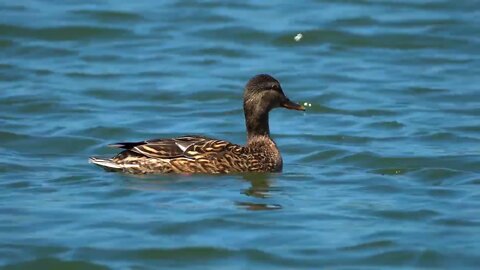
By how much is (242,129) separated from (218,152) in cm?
281

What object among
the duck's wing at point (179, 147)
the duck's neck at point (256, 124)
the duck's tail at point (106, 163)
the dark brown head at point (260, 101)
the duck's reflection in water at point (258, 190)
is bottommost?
the duck's reflection in water at point (258, 190)

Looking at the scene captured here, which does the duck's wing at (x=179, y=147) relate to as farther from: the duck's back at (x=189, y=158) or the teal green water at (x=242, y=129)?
the teal green water at (x=242, y=129)

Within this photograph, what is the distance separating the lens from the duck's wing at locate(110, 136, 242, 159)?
51.1 feet

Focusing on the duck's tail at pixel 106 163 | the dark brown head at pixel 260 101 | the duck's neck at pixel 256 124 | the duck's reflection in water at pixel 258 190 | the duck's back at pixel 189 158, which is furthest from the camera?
the duck's neck at pixel 256 124

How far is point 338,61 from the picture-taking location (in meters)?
22.9

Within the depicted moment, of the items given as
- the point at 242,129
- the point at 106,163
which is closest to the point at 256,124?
the point at 106,163

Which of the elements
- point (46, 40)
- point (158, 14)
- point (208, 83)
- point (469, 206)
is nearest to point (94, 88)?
point (208, 83)

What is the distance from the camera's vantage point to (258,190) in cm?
1518

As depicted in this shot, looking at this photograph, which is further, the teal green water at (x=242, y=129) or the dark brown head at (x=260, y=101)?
the dark brown head at (x=260, y=101)

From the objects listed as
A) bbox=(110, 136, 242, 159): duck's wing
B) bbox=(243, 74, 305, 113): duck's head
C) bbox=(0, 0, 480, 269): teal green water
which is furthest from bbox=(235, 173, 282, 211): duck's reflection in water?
bbox=(243, 74, 305, 113): duck's head

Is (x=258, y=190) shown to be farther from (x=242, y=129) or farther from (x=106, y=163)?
(x=242, y=129)

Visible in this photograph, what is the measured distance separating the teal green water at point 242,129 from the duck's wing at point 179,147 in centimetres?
→ 28

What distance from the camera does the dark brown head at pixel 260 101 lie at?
16.3 meters

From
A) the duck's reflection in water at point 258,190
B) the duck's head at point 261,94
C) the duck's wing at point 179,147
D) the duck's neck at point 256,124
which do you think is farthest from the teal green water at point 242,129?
the duck's head at point 261,94
